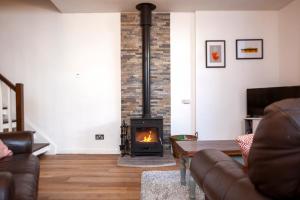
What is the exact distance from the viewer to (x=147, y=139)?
404cm

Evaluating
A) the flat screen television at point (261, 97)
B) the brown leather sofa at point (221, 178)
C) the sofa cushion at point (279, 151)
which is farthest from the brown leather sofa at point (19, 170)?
the flat screen television at point (261, 97)

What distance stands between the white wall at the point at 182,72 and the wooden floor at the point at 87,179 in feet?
3.72

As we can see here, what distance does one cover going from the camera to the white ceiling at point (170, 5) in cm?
398

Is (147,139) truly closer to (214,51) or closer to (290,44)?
(214,51)

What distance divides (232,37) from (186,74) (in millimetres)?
1020

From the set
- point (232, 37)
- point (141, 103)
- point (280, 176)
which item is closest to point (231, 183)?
point (280, 176)

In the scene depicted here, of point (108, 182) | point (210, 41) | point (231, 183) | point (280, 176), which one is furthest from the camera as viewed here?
point (210, 41)

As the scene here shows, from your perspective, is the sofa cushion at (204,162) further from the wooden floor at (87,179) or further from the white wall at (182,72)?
the white wall at (182,72)

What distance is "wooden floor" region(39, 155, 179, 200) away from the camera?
2545mm

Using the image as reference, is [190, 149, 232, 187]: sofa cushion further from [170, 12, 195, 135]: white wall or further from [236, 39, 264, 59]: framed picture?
[236, 39, 264, 59]: framed picture

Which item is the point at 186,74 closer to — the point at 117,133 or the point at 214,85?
the point at 214,85

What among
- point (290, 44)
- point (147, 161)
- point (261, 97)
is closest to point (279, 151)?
point (147, 161)

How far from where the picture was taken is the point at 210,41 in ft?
14.4

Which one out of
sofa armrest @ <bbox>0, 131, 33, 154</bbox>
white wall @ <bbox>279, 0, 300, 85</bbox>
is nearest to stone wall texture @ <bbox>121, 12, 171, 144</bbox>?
white wall @ <bbox>279, 0, 300, 85</bbox>
